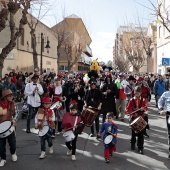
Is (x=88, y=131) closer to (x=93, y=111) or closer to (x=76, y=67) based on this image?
(x=93, y=111)

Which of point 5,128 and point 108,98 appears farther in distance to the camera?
point 108,98

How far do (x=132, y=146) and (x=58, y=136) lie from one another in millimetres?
2334

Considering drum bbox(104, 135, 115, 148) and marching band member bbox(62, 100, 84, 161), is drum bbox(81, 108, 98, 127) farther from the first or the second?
drum bbox(104, 135, 115, 148)

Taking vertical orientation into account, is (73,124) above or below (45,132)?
above

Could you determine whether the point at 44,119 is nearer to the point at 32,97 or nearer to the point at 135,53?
the point at 32,97

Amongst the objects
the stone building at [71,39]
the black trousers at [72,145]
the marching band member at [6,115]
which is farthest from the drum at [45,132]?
the stone building at [71,39]

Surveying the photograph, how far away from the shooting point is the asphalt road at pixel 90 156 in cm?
553

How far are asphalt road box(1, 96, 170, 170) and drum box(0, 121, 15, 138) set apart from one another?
2.13 feet

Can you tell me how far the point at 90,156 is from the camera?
621 centimetres

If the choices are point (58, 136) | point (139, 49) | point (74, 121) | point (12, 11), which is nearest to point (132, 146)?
point (74, 121)

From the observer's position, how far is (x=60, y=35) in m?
39.1

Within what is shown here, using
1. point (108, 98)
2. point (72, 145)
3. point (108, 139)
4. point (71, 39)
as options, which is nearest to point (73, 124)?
point (72, 145)

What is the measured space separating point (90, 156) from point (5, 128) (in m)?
2.01

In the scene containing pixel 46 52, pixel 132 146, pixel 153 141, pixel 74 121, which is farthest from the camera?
pixel 46 52
